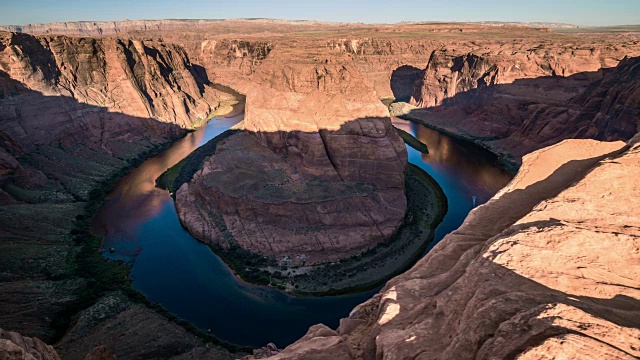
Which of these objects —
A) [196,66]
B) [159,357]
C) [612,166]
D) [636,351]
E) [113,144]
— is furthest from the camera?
[196,66]

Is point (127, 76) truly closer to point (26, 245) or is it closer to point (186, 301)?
point (26, 245)

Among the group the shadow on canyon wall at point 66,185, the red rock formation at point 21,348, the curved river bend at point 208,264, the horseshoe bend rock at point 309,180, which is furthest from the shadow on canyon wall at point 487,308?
the horseshoe bend rock at point 309,180

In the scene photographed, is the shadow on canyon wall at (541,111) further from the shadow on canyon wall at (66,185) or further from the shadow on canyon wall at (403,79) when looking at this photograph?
the shadow on canyon wall at (403,79)

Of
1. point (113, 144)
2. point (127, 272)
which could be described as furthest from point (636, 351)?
point (113, 144)

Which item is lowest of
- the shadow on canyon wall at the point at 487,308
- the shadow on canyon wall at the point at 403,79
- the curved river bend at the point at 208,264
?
the curved river bend at the point at 208,264

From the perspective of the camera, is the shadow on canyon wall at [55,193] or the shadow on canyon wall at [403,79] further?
the shadow on canyon wall at [403,79]

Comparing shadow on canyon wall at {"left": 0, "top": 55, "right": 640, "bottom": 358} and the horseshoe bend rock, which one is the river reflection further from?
the horseshoe bend rock

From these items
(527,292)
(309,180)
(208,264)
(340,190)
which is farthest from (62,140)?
(527,292)
